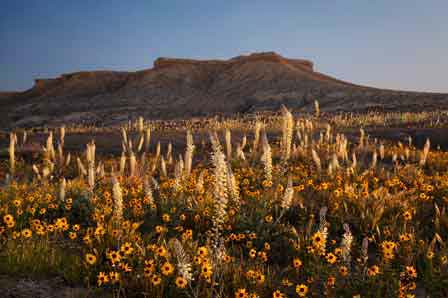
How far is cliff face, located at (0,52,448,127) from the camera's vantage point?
6550 centimetres

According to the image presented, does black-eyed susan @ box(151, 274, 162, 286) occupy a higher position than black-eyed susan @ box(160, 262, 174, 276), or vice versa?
black-eyed susan @ box(160, 262, 174, 276)

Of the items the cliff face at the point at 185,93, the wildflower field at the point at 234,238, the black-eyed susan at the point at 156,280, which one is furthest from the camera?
the cliff face at the point at 185,93

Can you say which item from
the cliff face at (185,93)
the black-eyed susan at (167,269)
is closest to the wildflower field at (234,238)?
the black-eyed susan at (167,269)

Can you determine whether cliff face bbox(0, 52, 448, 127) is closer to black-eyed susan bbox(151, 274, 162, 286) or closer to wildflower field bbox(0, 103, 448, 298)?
wildflower field bbox(0, 103, 448, 298)

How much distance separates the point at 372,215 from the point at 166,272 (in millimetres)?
3403

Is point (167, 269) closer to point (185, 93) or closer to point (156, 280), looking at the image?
point (156, 280)

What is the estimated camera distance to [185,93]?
293 feet

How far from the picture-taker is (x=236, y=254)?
176 inches

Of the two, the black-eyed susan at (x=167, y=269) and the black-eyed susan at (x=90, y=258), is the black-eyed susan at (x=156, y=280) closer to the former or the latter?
the black-eyed susan at (x=167, y=269)

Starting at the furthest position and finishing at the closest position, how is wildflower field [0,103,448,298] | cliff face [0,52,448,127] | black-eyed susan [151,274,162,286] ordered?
cliff face [0,52,448,127]
wildflower field [0,103,448,298]
black-eyed susan [151,274,162,286]

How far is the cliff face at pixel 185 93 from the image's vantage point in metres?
65.5

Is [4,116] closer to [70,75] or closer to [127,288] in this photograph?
[70,75]

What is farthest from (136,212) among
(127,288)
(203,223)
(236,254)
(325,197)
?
(325,197)

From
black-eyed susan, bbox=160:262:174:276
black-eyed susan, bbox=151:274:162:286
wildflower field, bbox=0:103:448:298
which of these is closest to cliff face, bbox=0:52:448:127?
wildflower field, bbox=0:103:448:298
